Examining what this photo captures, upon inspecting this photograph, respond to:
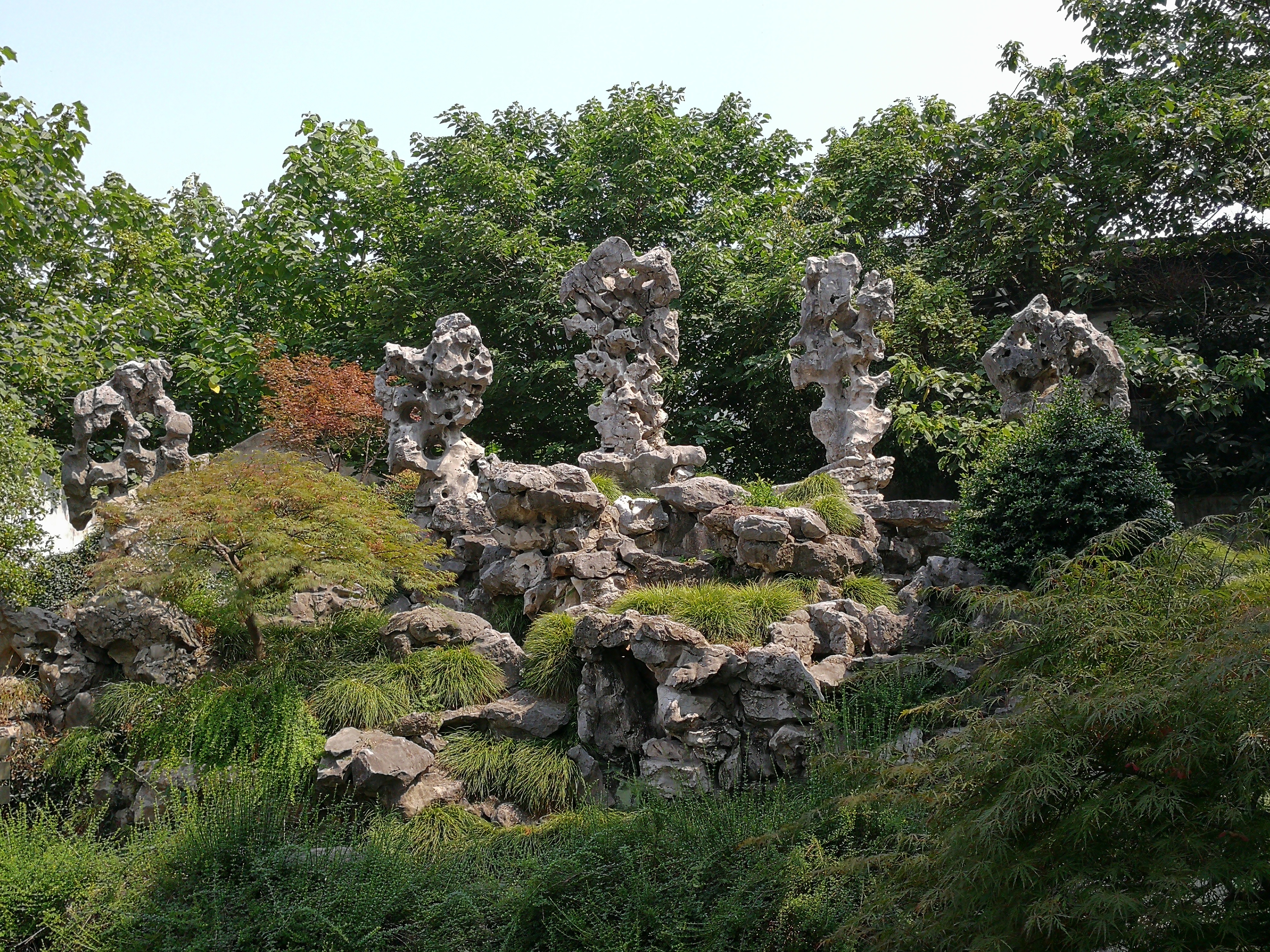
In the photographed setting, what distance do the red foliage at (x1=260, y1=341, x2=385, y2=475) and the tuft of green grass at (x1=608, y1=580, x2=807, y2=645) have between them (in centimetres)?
593

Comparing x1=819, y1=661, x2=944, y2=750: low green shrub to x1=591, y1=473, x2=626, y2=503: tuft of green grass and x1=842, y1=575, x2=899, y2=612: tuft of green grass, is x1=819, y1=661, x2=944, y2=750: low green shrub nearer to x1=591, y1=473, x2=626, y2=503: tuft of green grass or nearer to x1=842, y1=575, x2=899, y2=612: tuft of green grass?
x1=842, y1=575, x2=899, y2=612: tuft of green grass

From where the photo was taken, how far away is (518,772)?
28.5 feet

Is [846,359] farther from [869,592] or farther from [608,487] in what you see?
[869,592]

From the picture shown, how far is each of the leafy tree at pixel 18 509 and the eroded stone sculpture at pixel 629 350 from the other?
570 centimetres

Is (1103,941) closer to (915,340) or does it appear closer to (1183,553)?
(1183,553)

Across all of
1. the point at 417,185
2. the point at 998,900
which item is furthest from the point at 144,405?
the point at 998,900

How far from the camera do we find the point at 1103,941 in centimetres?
416

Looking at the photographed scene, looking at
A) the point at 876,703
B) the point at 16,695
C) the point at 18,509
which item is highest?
the point at 18,509

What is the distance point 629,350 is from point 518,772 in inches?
233

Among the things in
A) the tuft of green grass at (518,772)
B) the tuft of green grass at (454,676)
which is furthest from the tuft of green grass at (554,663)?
the tuft of green grass at (518,772)

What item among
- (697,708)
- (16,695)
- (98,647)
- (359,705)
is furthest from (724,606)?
(16,695)

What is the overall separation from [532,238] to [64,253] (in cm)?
737

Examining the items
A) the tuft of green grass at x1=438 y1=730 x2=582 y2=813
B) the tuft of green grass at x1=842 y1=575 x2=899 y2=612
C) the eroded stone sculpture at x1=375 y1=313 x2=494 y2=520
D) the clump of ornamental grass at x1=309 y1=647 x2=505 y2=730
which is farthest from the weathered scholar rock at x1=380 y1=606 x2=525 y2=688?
the tuft of green grass at x1=842 y1=575 x2=899 y2=612

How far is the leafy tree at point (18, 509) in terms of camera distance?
9891 millimetres
